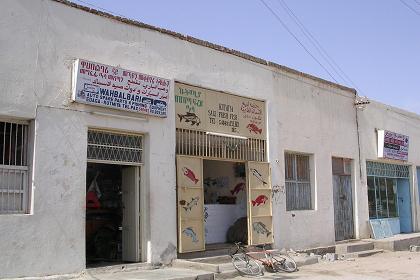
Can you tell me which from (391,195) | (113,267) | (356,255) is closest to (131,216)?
(113,267)

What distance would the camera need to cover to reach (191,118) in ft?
40.1

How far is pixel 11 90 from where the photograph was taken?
8852mm

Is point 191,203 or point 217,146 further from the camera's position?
point 217,146

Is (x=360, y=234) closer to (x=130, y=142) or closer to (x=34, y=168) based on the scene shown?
(x=130, y=142)

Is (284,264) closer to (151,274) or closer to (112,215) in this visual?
(151,274)

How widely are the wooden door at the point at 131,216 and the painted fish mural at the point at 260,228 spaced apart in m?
3.71

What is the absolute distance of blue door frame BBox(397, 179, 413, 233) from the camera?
853 inches

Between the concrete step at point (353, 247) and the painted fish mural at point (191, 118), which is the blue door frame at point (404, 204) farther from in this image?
the painted fish mural at point (191, 118)

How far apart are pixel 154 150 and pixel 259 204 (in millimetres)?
3941

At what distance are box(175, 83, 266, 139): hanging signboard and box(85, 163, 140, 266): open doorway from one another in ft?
6.42

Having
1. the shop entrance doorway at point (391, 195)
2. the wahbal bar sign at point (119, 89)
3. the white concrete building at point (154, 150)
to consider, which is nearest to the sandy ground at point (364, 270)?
the white concrete building at point (154, 150)

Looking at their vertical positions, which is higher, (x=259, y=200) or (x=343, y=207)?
(x=259, y=200)

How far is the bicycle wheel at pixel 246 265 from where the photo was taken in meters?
11.3

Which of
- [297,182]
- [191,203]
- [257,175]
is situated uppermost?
[257,175]
